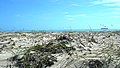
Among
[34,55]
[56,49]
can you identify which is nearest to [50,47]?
[56,49]

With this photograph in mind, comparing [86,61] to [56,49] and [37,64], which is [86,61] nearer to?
[37,64]

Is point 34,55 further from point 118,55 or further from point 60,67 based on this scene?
point 118,55

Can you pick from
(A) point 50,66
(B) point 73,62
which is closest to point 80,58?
(B) point 73,62

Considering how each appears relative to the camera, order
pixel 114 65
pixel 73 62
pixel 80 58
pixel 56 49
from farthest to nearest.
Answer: pixel 56 49, pixel 80 58, pixel 73 62, pixel 114 65

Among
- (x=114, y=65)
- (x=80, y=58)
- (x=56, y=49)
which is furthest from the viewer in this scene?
(x=56, y=49)

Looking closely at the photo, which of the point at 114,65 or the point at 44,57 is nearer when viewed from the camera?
the point at 114,65

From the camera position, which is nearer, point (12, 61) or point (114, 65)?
point (114, 65)

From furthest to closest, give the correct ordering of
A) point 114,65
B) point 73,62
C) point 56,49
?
1. point 56,49
2. point 73,62
3. point 114,65

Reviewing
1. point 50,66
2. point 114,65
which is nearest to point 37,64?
point 50,66
